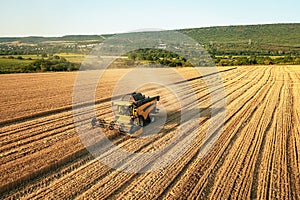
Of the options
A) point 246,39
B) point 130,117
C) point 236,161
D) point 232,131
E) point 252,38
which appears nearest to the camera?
point 236,161

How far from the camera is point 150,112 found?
38.2 feet

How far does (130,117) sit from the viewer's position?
9609 millimetres

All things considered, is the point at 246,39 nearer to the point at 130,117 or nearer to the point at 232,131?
the point at 232,131

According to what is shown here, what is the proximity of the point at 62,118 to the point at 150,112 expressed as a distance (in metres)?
3.95

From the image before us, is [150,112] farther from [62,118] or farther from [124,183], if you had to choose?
[124,183]

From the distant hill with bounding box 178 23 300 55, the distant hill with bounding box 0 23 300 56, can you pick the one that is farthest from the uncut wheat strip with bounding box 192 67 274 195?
the distant hill with bounding box 178 23 300 55

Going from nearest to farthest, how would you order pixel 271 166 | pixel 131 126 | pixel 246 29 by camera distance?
pixel 271 166 < pixel 131 126 < pixel 246 29

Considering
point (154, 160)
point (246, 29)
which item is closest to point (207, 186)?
point (154, 160)

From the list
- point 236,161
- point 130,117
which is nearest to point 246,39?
point 130,117

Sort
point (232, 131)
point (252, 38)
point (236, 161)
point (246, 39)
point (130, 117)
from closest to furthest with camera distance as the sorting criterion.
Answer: point (236, 161) < point (130, 117) < point (232, 131) < point (246, 39) < point (252, 38)

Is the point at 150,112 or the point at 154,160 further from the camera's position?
the point at 150,112

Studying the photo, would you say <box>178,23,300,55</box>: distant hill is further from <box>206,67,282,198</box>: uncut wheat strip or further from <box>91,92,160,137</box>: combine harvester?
<box>91,92,160,137</box>: combine harvester

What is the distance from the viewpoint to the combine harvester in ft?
30.6

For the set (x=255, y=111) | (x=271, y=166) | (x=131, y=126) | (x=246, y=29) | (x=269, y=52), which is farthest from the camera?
(x=246, y=29)
